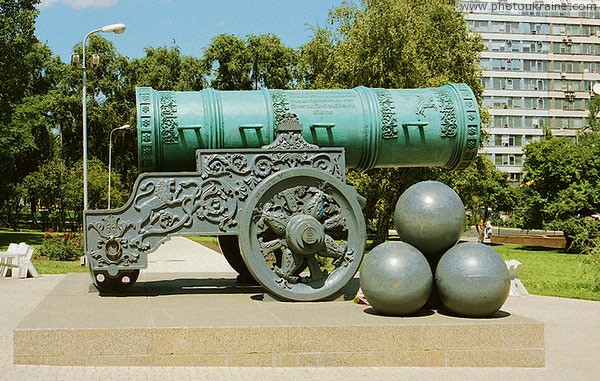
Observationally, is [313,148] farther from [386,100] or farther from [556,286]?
[556,286]

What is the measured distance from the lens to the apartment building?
3012 inches

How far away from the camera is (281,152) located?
31.2ft

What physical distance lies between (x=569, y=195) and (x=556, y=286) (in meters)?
18.5

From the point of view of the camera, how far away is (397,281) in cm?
798

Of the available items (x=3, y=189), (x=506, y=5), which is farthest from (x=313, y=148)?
(x=506, y=5)

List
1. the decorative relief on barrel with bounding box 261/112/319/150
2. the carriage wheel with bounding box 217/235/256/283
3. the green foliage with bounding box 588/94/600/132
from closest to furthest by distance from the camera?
the decorative relief on barrel with bounding box 261/112/319/150
the carriage wheel with bounding box 217/235/256/283
the green foliage with bounding box 588/94/600/132

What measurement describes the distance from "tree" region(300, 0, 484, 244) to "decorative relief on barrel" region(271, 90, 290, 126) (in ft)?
54.2

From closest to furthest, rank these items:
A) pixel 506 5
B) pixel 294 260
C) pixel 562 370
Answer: pixel 562 370 → pixel 294 260 → pixel 506 5

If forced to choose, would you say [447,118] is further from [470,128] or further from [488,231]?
[488,231]

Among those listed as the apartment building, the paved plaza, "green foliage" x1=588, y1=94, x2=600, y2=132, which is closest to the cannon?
the paved plaza

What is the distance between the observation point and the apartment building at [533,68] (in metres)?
76.5

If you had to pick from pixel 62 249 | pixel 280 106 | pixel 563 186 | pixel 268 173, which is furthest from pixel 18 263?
pixel 563 186

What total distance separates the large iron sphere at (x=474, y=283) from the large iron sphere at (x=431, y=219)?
12.4 inches

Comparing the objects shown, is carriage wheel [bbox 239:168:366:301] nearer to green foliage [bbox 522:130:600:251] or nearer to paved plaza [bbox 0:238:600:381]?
paved plaza [bbox 0:238:600:381]
